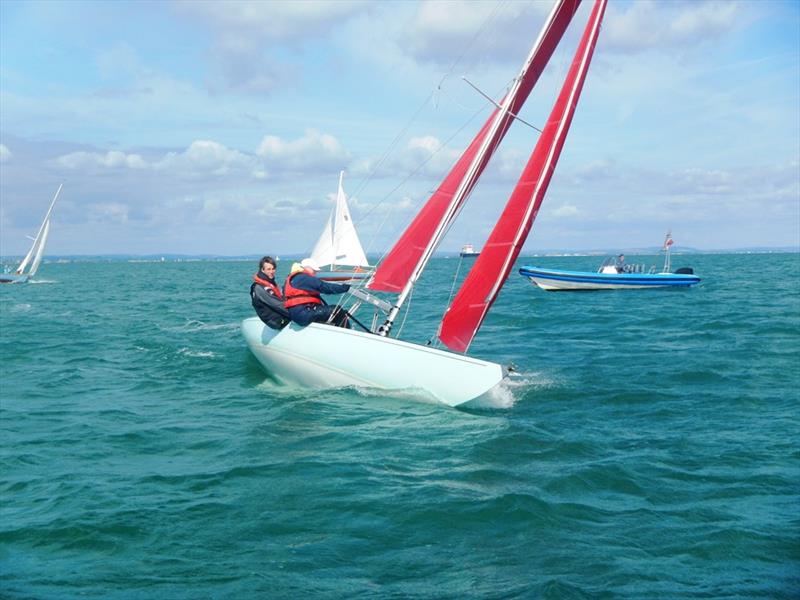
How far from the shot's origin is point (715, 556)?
558 cm

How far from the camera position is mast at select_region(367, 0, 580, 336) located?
11.4 m

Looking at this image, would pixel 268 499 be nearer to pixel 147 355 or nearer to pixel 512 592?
pixel 512 592

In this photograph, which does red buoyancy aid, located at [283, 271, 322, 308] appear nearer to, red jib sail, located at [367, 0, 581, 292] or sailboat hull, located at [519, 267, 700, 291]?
red jib sail, located at [367, 0, 581, 292]

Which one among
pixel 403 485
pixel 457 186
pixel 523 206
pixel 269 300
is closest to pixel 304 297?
pixel 269 300

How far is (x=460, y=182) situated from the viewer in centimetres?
1204

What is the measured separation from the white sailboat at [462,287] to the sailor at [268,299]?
0.22 metres

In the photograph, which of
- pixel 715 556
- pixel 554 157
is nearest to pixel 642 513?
pixel 715 556

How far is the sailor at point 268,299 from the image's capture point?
461 inches

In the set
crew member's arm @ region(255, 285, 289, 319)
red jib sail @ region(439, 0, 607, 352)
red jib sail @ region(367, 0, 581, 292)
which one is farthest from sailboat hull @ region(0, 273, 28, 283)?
red jib sail @ region(439, 0, 607, 352)

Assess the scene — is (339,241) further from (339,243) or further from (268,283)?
(268,283)

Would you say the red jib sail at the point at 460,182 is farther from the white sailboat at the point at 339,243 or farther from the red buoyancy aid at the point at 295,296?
the white sailboat at the point at 339,243

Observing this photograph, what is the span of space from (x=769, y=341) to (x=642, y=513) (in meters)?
12.0

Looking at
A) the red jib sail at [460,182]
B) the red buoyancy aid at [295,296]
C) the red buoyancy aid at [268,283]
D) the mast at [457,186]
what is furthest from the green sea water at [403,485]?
the red jib sail at [460,182]

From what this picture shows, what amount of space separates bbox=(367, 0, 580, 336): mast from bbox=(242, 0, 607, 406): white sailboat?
2 centimetres
